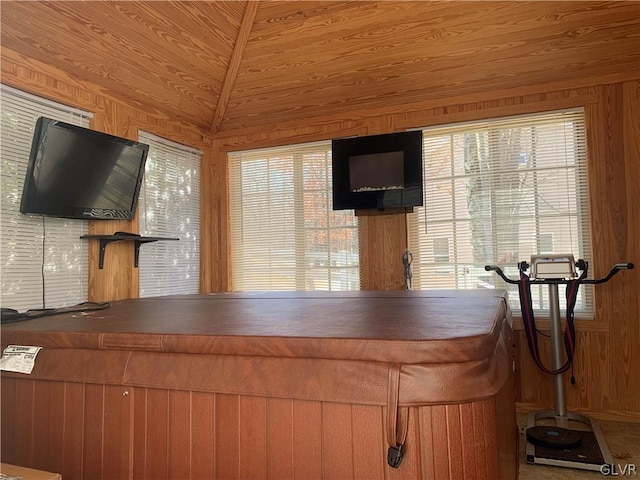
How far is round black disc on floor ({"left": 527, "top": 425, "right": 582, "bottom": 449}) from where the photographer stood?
2.52m

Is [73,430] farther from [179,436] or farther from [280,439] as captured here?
[280,439]

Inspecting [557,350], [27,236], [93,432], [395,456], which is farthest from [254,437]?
[557,350]

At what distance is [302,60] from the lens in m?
3.53

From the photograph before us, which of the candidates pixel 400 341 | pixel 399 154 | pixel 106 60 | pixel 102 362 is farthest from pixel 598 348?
pixel 106 60

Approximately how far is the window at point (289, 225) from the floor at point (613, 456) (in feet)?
6.53

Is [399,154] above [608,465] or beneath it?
above

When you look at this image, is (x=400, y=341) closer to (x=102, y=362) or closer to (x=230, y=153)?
(x=102, y=362)

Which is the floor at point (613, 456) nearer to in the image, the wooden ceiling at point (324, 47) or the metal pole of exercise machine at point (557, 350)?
the metal pole of exercise machine at point (557, 350)

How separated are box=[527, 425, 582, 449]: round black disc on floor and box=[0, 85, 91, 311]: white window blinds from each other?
3.12 meters

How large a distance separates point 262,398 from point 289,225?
324 centimetres

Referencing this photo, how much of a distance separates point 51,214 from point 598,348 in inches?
153

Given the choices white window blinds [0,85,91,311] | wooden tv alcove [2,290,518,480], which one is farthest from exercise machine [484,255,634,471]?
white window blinds [0,85,91,311]

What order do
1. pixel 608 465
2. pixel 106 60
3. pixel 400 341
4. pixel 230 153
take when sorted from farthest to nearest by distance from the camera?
pixel 230 153 → pixel 106 60 → pixel 608 465 → pixel 400 341

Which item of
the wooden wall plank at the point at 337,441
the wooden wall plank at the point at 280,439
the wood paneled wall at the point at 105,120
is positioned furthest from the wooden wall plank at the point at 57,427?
the wood paneled wall at the point at 105,120
